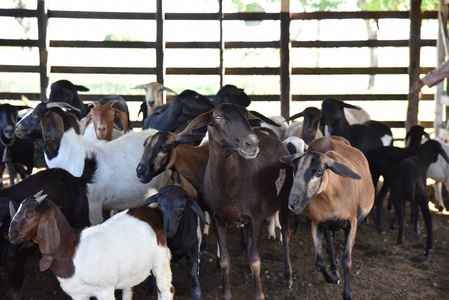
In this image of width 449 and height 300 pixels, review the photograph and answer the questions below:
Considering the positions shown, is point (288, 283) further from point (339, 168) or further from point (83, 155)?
point (83, 155)

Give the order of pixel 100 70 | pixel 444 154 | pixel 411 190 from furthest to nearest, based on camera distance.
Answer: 1. pixel 100 70
2. pixel 444 154
3. pixel 411 190

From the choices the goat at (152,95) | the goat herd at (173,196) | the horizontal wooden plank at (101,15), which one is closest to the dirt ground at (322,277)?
the goat herd at (173,196)

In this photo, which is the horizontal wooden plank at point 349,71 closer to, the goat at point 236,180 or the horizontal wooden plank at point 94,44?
the horizontal wooden plank at point 94,44

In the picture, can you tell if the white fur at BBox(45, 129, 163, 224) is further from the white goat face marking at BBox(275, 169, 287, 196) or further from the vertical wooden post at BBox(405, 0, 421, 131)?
the vertical wooden post at BBox(405, 0, 421, 131)

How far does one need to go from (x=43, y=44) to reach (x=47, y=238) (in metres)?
7.99

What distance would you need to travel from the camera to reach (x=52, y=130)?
5.95m

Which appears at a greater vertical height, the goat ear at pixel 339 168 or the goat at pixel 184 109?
the goat at pixel 184 109

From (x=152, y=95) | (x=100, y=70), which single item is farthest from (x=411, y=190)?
(x=100, y=70)

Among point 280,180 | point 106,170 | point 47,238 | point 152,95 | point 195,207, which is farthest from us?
point 152,95

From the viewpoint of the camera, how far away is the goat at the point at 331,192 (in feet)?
15.4

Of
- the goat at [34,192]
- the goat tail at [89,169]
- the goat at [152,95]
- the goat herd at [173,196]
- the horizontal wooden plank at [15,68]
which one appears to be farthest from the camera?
the horizontal wooden plank at [15,68]

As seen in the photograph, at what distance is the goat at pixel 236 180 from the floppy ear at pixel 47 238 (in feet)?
4.91

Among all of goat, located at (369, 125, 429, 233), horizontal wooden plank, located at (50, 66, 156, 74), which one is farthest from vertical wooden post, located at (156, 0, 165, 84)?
goat, located at (369, 125, 429, 233)

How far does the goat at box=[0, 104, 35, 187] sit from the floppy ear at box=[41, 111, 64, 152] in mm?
1418
